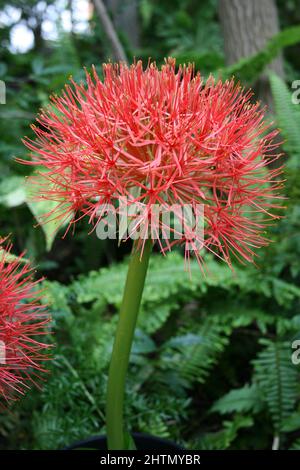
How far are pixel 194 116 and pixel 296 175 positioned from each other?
968mm

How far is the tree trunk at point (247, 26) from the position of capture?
2424 mm

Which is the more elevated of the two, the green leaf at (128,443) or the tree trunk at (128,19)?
the tree trunk at (128,19)

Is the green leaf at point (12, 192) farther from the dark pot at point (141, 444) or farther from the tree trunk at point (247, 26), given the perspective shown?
the tree trunk at point (247, 26)

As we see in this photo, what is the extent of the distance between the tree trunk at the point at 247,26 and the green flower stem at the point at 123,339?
6.11 ft

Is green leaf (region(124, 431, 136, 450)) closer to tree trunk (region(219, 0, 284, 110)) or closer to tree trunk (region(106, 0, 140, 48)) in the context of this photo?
tree trunk (region(219, 0, 284, 110))

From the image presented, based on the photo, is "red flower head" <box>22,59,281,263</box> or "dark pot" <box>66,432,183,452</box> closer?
"red flower head" <box>22,59,281,263</box>

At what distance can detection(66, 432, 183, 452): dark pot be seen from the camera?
42.3 inches

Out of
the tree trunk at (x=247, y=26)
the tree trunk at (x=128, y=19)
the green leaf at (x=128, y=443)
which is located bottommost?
the green leaf at (x=128, y=443)

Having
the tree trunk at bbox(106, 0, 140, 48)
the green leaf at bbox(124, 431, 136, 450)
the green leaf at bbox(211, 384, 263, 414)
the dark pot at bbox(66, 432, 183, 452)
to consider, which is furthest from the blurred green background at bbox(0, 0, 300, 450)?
the tree trunk at bbox(106, 0, 140, 48)

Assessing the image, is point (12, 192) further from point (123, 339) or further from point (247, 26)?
point (247, 26)

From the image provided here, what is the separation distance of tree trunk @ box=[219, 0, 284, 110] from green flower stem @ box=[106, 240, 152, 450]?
1.86m

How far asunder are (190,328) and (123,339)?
76cm

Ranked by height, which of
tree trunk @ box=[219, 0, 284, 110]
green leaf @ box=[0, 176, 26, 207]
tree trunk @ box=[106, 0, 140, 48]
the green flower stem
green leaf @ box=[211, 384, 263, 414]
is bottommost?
green leaf @ box=[211, 384, 263, 414]

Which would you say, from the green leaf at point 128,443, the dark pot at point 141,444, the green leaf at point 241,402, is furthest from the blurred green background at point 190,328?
the green leaf at point 128,443
